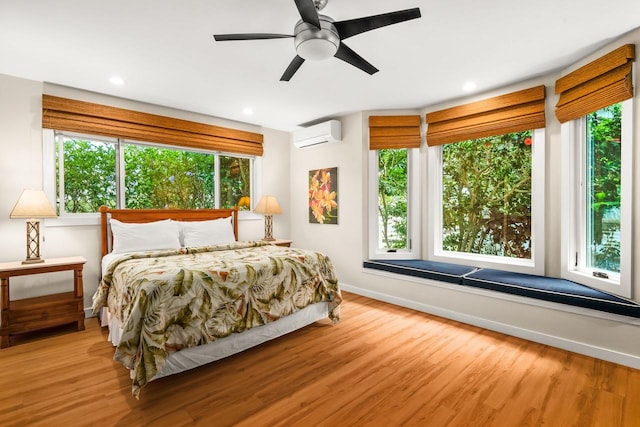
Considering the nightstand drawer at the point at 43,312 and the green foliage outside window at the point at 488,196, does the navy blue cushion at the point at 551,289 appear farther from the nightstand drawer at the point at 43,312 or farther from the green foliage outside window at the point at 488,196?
the nightstand drawer at the point at 43,312

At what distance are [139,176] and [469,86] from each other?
3.84 m

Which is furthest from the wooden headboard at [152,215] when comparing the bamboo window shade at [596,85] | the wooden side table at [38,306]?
the bamboo window shade at [596,85]

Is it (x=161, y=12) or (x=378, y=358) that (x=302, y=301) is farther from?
(x=161, y=12)

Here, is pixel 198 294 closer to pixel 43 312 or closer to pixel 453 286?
pixel 43 312

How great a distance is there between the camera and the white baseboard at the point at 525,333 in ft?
7.48

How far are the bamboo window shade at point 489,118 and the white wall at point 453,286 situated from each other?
104mm

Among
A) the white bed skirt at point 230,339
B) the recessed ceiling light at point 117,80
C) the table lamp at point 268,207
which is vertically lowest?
the white bed skirt at point 230,339

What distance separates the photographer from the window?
3293 millimetres

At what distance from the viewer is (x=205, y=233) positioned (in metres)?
3.68

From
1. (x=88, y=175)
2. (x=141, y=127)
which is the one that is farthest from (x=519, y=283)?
(x=88, y=175)

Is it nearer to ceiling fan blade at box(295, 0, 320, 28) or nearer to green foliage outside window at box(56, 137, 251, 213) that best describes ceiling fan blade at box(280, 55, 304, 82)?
ceiling fan blade at box(295, 0, 320, 28)

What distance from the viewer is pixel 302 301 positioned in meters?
2.79

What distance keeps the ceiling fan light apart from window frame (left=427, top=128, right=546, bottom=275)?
223cm

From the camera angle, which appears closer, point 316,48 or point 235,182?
point 316,48
